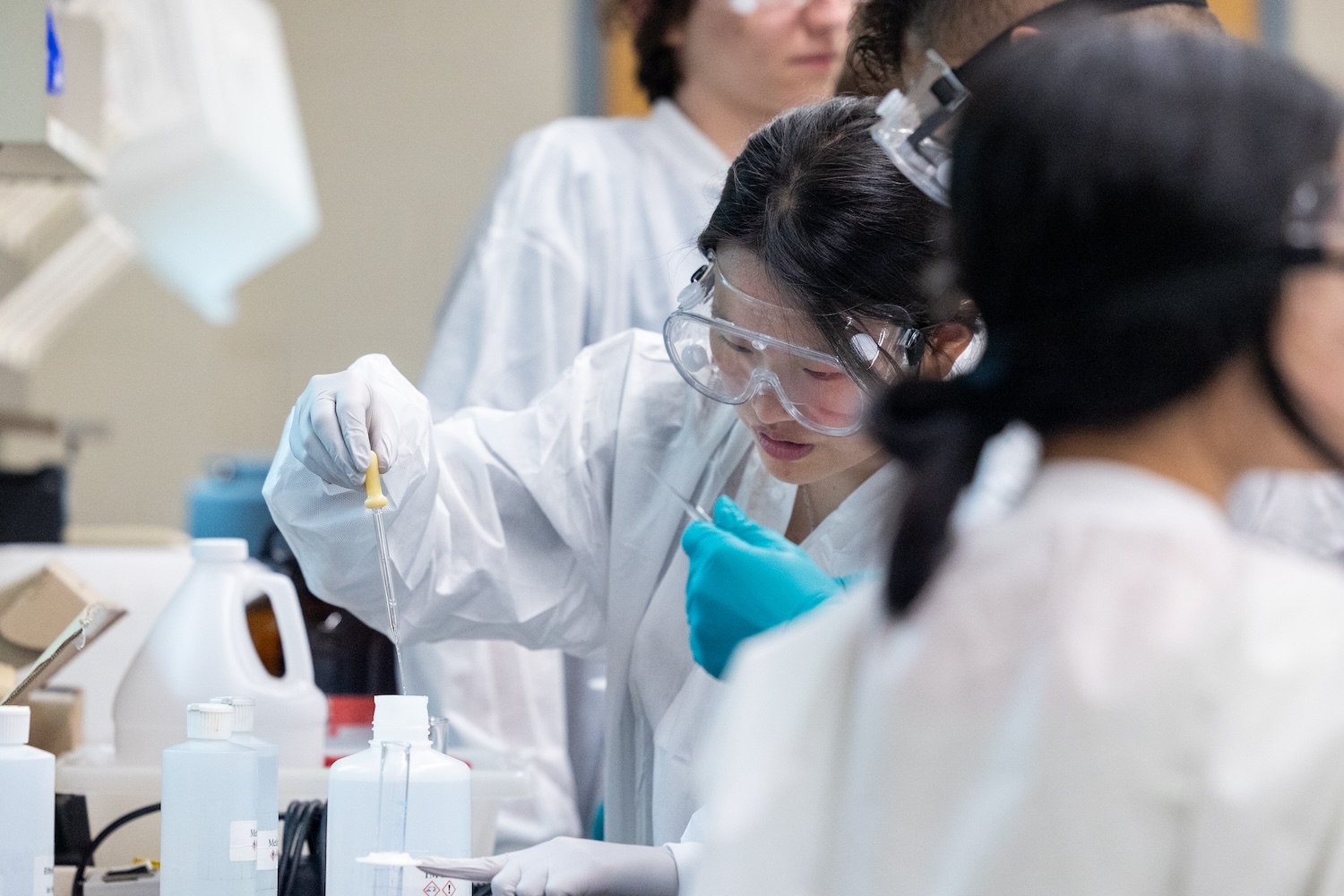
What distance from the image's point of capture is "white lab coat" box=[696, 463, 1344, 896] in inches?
23.9

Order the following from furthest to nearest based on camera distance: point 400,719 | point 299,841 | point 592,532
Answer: point 592,532 → point 299,841 → point 400,719

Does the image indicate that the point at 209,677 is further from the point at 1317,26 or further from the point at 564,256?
the point at 1317,26

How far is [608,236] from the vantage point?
215cm

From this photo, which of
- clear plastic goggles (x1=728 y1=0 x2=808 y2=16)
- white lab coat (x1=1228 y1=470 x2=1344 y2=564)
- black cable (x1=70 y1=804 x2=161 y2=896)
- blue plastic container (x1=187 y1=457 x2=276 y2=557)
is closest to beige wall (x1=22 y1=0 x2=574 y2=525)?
blue plastic container (x1=187 y1=457 x2=276 y2=557)

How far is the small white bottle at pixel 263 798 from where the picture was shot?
1.06 m

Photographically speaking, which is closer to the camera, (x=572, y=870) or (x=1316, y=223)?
(x=1316, y=223)

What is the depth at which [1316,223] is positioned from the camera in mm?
641

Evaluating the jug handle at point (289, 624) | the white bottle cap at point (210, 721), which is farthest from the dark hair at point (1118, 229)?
the jug handle at point (289, 624)

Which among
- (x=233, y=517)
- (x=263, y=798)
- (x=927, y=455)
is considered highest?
(x=927, y=455)

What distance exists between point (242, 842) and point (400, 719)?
0.52ft

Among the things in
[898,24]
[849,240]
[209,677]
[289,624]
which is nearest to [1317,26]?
[898,24]

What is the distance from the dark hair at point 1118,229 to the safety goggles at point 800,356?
591 mm

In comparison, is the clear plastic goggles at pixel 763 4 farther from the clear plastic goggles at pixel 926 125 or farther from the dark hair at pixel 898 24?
the clear plastic goggles at pixel 926 125

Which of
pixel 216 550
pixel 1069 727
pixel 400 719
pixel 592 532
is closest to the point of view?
pixel 1069 727
